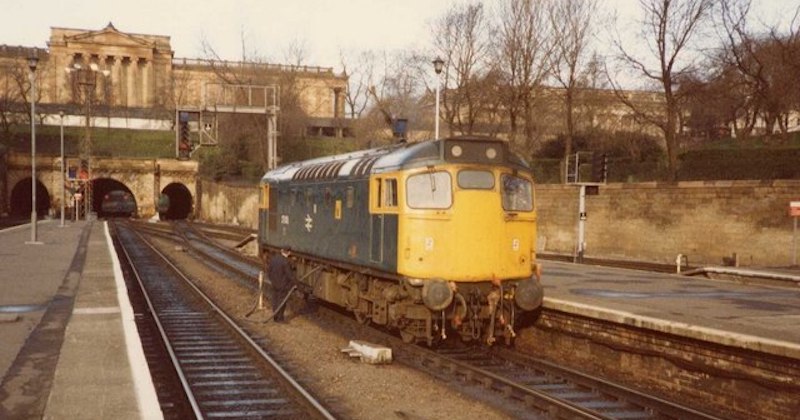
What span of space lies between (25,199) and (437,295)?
76076 millimetres

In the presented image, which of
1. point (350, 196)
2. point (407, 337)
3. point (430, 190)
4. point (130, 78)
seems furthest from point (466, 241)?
point (130, 78)

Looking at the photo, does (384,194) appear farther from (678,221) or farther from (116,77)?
(116,77)

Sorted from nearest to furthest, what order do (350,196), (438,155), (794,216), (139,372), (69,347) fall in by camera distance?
1. (139,372)
2. (69,347)
3. (438,155)
4. (350,196)
5. (794,216)

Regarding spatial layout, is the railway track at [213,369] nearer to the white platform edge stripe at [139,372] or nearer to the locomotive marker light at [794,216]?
the white platform edge stripe at [139,372]

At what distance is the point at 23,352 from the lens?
12.8m

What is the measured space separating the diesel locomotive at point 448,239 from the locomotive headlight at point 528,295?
0.05ft

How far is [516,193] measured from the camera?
547 inches

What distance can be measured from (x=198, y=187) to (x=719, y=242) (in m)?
54.0

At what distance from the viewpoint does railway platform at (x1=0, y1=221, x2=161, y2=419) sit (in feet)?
31.1

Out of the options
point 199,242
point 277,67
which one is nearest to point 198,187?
point 277,67

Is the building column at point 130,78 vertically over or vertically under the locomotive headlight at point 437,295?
over

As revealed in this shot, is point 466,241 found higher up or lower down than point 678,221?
higher up

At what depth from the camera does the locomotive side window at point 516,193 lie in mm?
13704

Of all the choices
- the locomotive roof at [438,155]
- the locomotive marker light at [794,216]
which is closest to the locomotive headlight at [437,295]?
the locomotive roof at [438,155]
